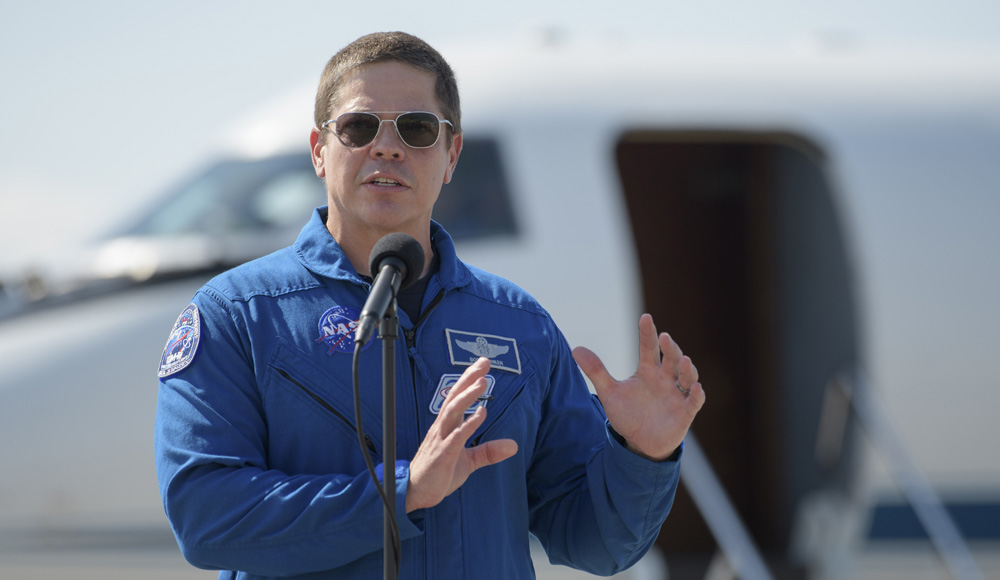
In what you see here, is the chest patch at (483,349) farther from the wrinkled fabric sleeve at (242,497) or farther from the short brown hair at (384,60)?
the short brown hair at (384,60)

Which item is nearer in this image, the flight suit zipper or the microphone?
the microphone

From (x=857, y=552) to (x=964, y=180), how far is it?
1858mm

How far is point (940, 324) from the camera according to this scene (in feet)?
16.5

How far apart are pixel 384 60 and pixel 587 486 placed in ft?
2.87

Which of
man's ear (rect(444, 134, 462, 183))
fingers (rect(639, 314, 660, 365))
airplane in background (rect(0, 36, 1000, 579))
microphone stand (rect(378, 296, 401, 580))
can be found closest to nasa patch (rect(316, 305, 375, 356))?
microphone stand (rect(378, 296, 401, 580))

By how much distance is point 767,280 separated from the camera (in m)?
6.38

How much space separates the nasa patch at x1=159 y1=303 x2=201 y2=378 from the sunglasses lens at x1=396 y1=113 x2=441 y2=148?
1.56 ft

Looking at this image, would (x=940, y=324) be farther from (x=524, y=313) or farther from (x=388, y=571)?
(x=388, y=571)

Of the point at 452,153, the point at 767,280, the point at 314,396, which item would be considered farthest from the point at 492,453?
the point at 767,280

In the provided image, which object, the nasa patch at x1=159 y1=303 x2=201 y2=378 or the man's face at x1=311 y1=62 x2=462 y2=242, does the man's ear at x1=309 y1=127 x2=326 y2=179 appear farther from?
the nasa patch at x1=159 y1=303 x2=201 y2=378

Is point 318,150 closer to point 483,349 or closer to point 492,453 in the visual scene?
point 483,349

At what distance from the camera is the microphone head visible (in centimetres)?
167

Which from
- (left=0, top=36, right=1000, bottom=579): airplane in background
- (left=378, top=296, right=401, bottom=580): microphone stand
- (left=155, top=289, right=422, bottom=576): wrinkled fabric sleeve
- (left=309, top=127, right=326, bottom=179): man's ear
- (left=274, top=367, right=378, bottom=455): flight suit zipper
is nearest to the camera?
(left=378, top=296, right=401, bottom=580): microphone stand

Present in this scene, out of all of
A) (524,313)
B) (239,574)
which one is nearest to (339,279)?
(524,313)
